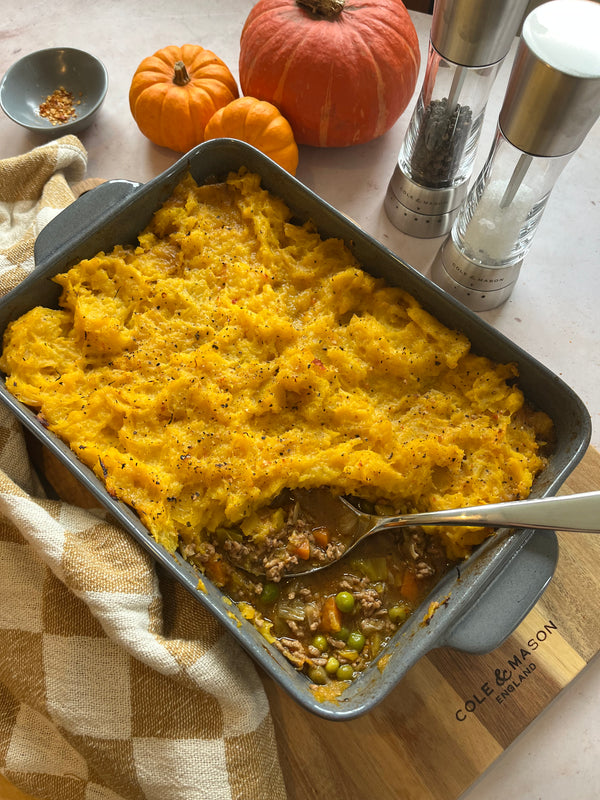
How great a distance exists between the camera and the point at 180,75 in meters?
3.52

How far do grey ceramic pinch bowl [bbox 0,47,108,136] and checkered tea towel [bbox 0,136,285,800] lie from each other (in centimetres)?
213

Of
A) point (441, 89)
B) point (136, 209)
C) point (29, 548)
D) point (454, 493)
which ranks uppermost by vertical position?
point (441, 89)

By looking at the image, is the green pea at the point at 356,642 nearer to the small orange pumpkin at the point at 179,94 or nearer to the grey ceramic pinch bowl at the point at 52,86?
the small orange pumpkin at the point at 179,94

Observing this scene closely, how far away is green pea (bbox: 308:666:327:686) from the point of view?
99.3 inches

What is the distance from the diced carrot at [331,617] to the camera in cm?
261

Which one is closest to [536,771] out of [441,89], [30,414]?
[30,414]

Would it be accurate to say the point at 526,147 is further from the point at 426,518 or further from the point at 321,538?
the point at 321,538

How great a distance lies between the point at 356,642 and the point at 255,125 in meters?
2.45

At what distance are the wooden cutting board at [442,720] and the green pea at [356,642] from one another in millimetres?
270

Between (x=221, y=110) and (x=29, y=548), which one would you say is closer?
(x=29, y=548)

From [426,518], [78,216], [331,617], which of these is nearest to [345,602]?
[331,617]

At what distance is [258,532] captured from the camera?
8.92 ft

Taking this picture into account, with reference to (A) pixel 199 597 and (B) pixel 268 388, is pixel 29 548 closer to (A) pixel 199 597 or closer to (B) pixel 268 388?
(A) pixel 199 597

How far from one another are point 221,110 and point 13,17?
188 cm
